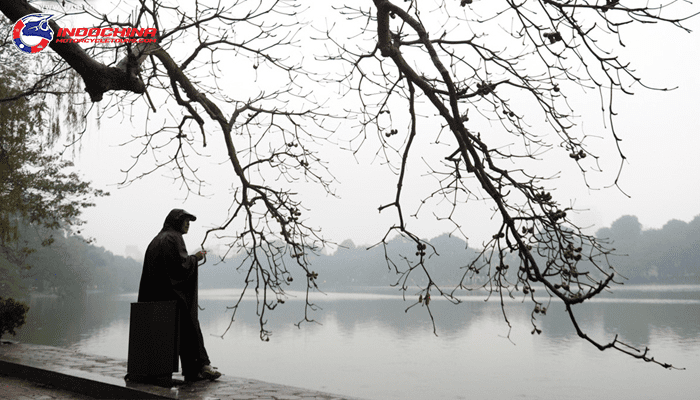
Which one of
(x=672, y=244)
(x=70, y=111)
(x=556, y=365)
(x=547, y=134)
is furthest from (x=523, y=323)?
(x=672, y=244)

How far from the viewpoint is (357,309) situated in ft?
175

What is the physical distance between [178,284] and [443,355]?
23190 mm

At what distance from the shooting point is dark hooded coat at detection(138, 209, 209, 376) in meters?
5.95

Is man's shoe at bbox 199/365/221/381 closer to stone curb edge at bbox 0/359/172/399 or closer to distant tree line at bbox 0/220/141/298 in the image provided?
stone curb edge at bbox 0/359/172/399

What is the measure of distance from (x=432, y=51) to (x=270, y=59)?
10.3 ft

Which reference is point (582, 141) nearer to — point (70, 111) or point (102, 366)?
point (102, 366)

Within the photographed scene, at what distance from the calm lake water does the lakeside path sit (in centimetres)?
1103

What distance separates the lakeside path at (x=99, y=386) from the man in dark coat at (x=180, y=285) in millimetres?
241

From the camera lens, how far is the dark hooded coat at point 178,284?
5.95 metres
